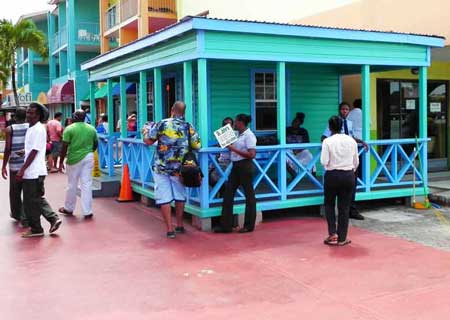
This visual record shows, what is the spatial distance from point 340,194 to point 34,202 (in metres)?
4.12

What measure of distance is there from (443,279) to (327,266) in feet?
3.95

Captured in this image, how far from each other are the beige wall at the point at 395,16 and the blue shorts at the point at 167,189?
629 centimetres

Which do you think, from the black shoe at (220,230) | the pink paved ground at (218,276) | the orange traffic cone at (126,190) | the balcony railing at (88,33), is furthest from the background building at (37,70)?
the pink paved ground at (218,276)

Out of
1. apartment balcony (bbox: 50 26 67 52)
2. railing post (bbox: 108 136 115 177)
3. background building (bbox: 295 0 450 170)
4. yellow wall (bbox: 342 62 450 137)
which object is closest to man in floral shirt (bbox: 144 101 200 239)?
railing post (bbox: 108 136 115 177)

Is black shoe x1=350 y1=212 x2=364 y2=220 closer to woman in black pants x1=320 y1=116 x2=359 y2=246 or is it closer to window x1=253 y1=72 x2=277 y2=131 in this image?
woman in black pants x1=320 y1=116 x2=359 y2=246

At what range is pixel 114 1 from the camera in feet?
86.9

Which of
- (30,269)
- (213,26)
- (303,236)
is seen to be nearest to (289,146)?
(303,236)

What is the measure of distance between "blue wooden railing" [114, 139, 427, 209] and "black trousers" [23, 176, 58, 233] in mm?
2145

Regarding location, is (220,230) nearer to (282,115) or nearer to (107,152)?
(282,115)

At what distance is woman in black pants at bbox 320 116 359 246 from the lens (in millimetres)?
6789

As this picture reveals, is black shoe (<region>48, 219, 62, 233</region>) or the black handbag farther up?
the black handbag

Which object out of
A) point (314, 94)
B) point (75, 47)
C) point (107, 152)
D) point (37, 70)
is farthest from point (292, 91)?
point (37, 70)

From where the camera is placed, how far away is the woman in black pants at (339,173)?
22.3 ft

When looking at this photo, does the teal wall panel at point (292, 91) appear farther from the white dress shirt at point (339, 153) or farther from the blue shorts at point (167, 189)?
the white dress shirt at point (339, 153)
